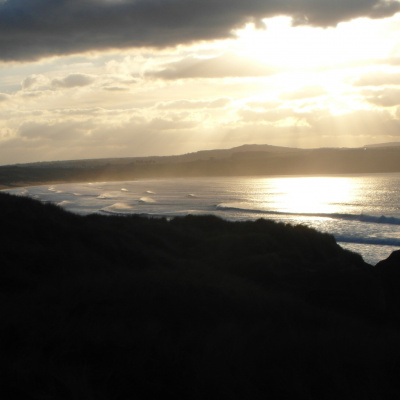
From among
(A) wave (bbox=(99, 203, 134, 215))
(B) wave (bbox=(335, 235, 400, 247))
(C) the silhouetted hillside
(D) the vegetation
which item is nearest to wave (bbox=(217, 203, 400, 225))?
(B) wave (bbox=(335, 235, 400, 247))

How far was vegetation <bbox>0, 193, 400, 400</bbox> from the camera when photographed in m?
5.02

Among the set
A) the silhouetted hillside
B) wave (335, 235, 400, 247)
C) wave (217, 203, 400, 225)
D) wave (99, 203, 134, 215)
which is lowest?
wave (335, 235, 400, 247)

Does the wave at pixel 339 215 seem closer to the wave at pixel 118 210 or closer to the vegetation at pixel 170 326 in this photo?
the wave at pixel 118 210

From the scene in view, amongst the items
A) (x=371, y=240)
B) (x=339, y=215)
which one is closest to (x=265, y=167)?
(x=339, y=215)

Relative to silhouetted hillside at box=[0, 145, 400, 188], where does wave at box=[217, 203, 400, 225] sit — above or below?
below

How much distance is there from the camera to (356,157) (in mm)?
152625

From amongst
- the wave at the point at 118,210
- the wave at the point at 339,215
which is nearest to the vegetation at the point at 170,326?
the wave at the point at 118,210

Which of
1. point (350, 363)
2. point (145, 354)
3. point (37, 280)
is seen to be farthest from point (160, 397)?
point (37, 280)

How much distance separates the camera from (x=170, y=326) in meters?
6.40

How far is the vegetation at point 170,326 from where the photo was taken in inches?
198

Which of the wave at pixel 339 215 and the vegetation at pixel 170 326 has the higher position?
the vegetation at pixel 170 326

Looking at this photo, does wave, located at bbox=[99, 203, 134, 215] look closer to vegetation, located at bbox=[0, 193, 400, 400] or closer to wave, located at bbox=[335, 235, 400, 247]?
wave, located at bbox=[335, 235, 400, 247]

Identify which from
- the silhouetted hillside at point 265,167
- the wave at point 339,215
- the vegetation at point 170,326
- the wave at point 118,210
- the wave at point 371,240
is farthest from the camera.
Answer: the silhouetted hillside at point 265,167

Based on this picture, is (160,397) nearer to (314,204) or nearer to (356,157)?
(314,204)
